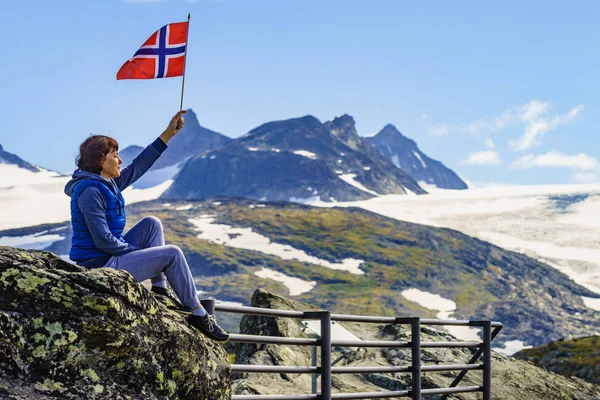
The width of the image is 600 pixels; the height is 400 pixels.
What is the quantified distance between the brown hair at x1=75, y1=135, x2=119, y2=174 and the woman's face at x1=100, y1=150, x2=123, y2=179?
37mm

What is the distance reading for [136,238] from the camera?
8.54 metres

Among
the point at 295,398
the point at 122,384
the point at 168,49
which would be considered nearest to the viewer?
the point at 122,384

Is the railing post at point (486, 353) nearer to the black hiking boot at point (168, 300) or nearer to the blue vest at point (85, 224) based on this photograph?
the black hiking boot at point (168, 300)

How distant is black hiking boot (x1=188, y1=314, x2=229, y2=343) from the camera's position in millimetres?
8281

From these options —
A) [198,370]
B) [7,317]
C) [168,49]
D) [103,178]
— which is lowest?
[198,370]

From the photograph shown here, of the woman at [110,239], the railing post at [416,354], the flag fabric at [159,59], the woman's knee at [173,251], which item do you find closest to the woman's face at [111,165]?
the woman at [110,239]

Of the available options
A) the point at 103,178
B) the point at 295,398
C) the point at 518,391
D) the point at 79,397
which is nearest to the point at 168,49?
the point at 103,178

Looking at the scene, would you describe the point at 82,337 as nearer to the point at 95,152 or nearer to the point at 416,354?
the point at 95,152

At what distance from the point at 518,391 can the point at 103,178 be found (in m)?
11.0

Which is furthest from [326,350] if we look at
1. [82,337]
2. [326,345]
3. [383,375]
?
[383,375]

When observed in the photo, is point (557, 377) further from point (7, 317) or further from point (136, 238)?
point (7, 317)

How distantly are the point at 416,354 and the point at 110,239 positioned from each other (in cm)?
480

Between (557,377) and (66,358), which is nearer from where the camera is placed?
(66,358)

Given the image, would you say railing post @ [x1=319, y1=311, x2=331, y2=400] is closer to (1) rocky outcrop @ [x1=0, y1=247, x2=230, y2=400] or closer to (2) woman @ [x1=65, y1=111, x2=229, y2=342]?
(2) woman @ [x1=65, y1=111, x2=229, y2=342]
